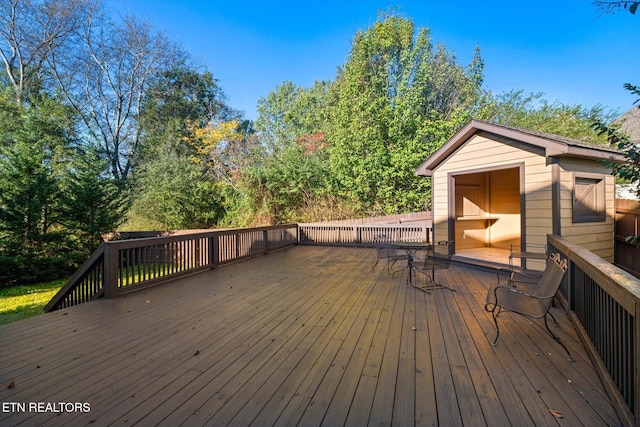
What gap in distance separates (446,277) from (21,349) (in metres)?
5.66

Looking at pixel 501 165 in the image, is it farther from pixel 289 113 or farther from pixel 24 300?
pixel 289 113

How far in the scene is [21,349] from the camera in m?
2.41

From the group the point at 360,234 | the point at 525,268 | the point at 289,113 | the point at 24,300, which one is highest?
the point at 289,113

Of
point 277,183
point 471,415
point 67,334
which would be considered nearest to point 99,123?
point 277,183

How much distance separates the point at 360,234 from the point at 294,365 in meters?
7.36

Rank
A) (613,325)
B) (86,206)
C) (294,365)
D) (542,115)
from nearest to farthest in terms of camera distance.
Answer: (613,325) < (294,365) < (86,206) < (542,115)

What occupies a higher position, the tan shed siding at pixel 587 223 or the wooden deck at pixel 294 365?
the tan shed siding at pixel 587 223

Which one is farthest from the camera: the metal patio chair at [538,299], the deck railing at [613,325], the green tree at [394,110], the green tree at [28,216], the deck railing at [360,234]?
the green tree at [394,110]

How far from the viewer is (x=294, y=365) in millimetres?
2146

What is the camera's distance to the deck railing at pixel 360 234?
864cm

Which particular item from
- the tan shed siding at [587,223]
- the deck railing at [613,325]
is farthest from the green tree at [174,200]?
the deck railing at [613,325]

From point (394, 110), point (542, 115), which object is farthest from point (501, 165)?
point (542, 115)

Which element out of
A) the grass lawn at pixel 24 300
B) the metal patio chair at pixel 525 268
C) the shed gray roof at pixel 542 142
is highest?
the shed gray roof at pixel 542 142

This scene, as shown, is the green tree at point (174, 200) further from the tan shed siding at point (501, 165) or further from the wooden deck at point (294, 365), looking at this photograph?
the tan shed siding at point (501, 165)
